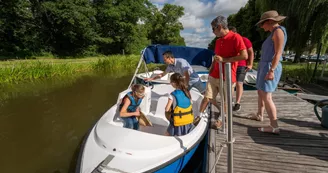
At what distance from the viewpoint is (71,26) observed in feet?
68.5

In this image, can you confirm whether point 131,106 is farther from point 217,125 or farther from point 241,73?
point 241,73

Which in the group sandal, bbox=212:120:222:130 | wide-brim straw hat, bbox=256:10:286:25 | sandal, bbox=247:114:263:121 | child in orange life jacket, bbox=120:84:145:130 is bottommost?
sandal, bbox=212:120:222:130

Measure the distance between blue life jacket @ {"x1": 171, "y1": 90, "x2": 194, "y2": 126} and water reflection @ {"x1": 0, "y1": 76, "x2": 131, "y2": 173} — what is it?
2251 mm

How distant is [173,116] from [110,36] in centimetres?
2569

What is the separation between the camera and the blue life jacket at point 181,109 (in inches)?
110

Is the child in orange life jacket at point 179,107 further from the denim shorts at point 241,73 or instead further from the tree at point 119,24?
the tree at point 119,24

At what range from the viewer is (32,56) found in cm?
1934

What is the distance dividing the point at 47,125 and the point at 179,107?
4305 millimetres

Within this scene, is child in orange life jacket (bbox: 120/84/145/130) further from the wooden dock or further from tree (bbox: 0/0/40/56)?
tree (bbox: 0/0/40/56)

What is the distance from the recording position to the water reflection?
12.2 feet

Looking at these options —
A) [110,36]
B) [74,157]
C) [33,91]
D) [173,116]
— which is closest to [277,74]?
[173,116]

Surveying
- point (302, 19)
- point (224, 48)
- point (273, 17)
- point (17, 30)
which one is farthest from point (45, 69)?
point (302, 19)

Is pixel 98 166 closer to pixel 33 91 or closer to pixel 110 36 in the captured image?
pixel 33 91

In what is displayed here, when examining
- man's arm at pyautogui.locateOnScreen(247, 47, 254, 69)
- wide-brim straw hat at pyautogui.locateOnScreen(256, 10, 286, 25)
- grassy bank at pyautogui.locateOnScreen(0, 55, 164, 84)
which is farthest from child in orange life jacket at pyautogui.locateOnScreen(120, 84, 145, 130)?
grassy bank at pyautogui.locateOnScreen(0, 55, 164, 84)
